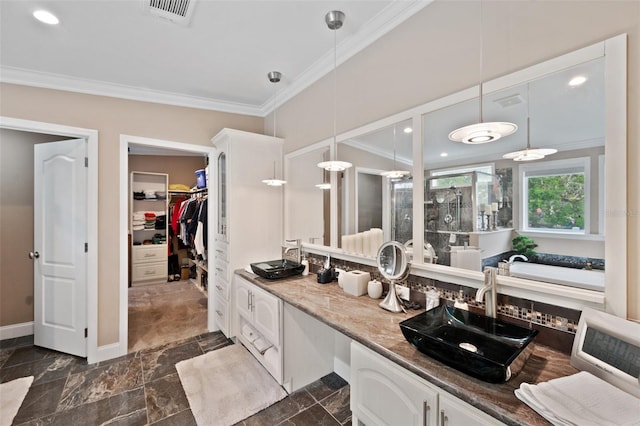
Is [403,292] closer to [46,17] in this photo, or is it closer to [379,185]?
[379,185]

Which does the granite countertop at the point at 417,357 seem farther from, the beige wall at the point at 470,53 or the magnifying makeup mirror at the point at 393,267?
the beige wall at the point at 470,53

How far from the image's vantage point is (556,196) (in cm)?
→ 122

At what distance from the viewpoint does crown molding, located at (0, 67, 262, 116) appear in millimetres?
2426

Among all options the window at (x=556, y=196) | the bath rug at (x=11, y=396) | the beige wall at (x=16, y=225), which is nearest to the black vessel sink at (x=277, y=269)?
the window at (x=556, y=196)

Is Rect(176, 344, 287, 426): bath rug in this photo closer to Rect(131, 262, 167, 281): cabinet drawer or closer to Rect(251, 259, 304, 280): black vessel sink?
Rect(251, 259, 304, 280): black vessel sink

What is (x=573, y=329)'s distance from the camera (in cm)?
114

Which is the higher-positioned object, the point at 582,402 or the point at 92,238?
the point at 92,238

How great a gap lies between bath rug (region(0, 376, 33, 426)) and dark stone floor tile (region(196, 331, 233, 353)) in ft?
4.33

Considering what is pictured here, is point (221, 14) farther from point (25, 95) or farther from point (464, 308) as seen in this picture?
point (464, 308)

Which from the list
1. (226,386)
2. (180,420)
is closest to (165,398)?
(180,420)

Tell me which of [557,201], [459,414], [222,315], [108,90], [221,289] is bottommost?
[222,315]

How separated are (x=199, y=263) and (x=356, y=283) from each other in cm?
362

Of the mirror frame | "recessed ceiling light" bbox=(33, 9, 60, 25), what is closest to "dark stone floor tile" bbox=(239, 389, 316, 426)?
the mirror frame

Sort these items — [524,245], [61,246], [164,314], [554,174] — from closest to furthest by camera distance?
[554,174]
[524,245]
[61,246]
[164,314]
